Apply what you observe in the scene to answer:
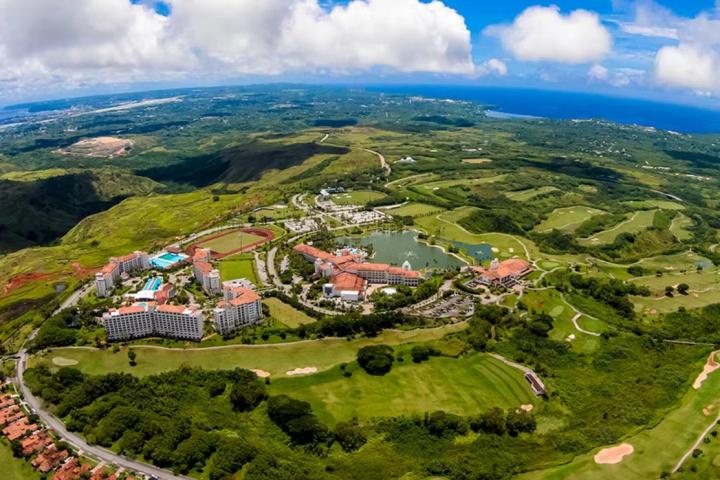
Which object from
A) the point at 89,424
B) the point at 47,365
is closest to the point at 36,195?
the point at 47,365

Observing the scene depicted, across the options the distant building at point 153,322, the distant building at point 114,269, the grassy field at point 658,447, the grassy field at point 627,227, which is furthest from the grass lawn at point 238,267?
the grassy field at point 627,227

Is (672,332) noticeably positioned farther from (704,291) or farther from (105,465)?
(105,465)

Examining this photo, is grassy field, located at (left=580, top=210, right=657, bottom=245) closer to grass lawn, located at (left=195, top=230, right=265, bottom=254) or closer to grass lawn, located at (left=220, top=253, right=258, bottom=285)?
grass lawn, located at (left=195, top=230, right=265, bottom=254)

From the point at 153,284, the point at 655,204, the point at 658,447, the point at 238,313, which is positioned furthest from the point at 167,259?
the point at 655,204

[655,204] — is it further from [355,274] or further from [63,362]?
[63,362]

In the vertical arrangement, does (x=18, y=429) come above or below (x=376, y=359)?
below

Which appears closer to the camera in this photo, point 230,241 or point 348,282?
point 348,282

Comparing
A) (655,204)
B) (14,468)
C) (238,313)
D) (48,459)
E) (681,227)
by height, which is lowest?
(14,468)
